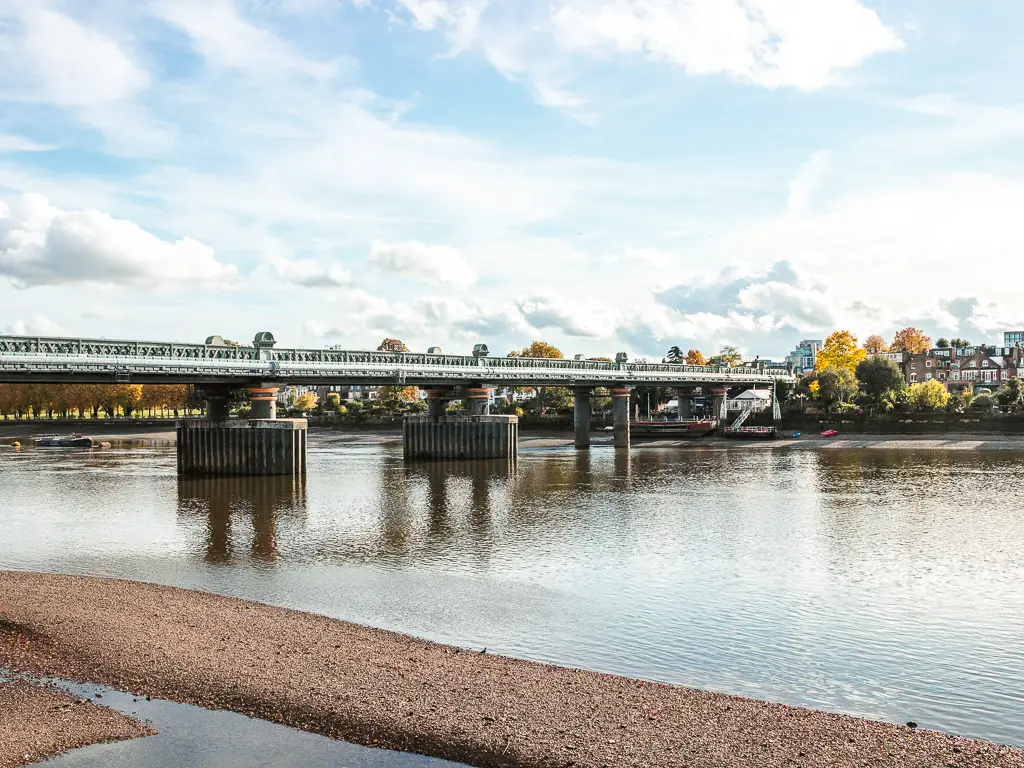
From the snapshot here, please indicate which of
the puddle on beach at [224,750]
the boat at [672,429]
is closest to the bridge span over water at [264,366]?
the boat at [672,429]

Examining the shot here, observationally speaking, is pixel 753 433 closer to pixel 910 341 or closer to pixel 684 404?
pixel 684 404

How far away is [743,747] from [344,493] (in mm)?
39717

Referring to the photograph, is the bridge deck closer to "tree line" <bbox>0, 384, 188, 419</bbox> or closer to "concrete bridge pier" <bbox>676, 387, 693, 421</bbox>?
"concrete bridge pier" <bbox>676, 387, 693, 421</bbox>

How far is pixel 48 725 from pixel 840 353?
13553 cm

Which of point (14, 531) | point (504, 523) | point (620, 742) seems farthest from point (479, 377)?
point (620, 742)

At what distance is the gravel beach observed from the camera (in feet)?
42.0

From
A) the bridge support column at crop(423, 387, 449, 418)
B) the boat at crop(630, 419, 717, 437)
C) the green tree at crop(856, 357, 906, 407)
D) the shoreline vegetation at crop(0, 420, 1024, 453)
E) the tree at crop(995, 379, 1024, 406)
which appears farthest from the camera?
the green tree at crop(856, 357, 906, 407)

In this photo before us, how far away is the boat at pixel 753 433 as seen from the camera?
99812 millimetres

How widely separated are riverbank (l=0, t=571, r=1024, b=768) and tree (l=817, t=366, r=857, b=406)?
333 feet

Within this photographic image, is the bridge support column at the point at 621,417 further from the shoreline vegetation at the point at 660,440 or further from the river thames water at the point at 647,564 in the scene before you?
the river thames water at the point at 647,564

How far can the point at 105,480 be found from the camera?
5800 cm

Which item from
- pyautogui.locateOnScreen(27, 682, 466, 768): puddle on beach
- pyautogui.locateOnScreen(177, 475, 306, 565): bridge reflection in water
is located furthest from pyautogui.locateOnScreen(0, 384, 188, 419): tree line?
pyautogui.locateOnScreen(27, 682, 466, 768): puddle on beach

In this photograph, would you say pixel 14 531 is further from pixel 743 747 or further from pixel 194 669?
pixel 743 747

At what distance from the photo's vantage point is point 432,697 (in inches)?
589
